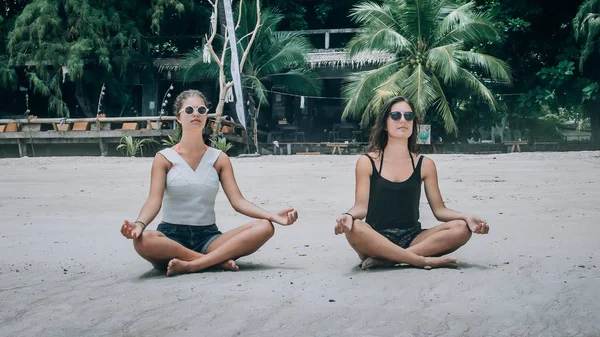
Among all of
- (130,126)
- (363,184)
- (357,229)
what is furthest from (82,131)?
(357,229)

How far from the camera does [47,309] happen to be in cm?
393

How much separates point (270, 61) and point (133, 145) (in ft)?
18.1

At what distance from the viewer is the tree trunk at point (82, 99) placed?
23391 millimetres

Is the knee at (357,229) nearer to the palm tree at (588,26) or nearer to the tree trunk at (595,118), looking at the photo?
the palm tree at (588,26)

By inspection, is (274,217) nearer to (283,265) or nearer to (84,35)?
(283,265)

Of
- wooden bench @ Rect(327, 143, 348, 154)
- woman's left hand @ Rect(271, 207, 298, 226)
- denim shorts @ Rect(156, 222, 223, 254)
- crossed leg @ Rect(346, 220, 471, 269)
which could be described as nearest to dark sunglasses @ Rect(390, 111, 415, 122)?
crossed leg @ Rect(346, 220, 471, 269)

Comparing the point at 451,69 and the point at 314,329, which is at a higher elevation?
the point at 451,69

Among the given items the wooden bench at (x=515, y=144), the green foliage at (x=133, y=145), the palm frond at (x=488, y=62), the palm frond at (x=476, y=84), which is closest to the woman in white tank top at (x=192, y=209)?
the green foliage at (x=133, y=145)

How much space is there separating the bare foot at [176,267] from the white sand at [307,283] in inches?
3.1

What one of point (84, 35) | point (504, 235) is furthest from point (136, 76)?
point (504, 235)

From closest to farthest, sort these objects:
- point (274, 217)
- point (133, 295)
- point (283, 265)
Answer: point (133, 295) < point (274, 217) < point (283, 265)

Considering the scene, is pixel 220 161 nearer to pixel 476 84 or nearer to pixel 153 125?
pixel 153 125

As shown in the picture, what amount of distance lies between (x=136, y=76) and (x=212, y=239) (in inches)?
805

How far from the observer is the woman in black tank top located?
15.2ft
